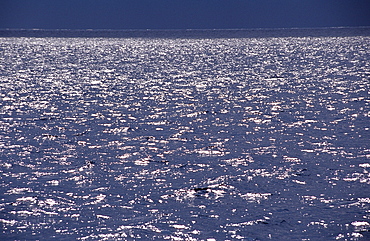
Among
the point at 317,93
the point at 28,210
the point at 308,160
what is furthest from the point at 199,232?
the point at 317,93

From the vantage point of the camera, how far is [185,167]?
22.6 ft

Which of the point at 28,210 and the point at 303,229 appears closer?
the point at 303,229

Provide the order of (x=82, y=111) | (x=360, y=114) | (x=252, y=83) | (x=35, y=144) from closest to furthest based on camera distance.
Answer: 1. (x=35, y=144)
2. (x=360, y=114)
3. (x=82, y=111)
4. (x=252, y=83)

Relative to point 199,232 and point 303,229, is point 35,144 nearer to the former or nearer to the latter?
point 199,232

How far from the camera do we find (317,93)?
46.8 ft

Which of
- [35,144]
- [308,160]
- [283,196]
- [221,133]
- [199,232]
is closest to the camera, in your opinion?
[199,232]

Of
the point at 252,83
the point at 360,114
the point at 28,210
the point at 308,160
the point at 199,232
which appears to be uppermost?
the point at 252,83

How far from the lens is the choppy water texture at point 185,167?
4.88 meters

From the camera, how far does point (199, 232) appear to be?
470cm

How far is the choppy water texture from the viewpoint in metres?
4.88

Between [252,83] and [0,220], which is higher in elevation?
[252,83]

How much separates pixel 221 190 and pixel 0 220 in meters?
2.41

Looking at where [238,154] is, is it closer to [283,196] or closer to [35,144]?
[283,196]

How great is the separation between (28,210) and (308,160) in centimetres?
385
